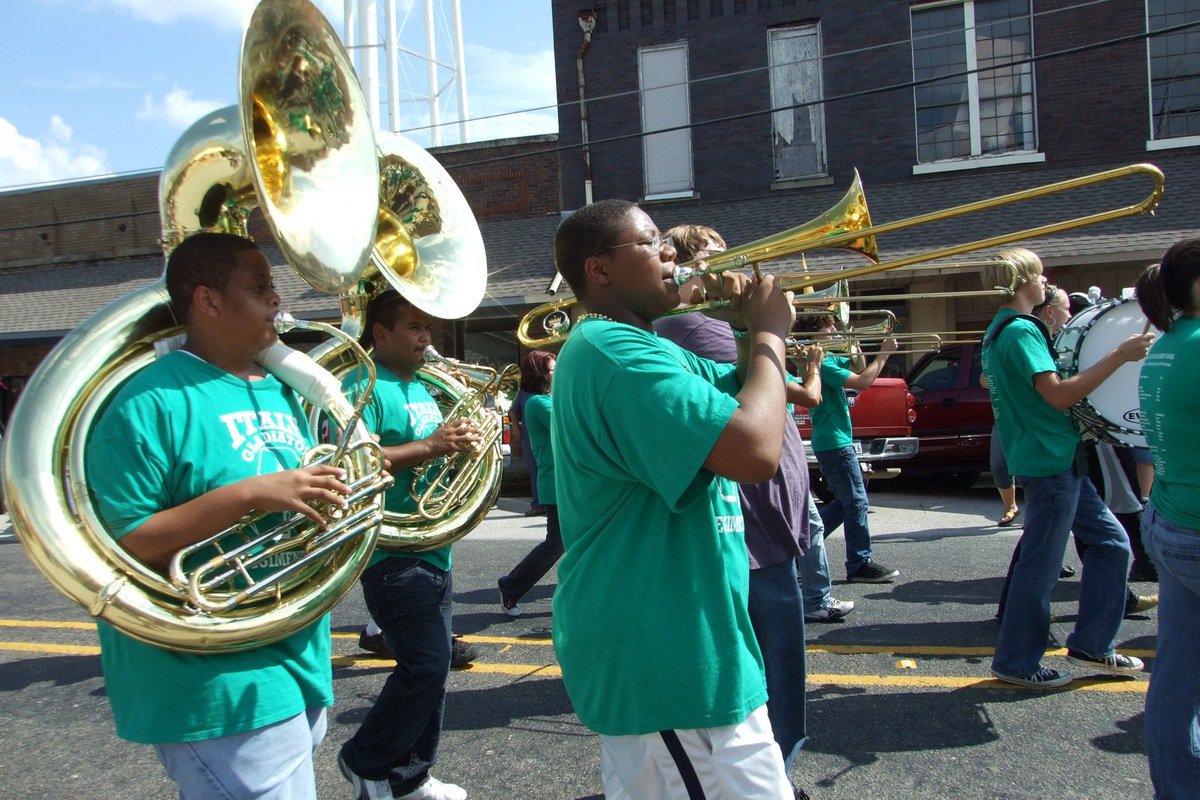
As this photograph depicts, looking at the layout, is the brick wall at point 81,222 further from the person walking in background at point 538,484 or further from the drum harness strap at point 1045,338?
the drum harness strap at point 1045,338

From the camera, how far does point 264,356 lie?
2.42 metres

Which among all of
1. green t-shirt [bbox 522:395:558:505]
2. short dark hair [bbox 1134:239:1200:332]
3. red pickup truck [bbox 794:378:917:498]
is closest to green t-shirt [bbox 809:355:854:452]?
green t-shirt [bbox 522:395:558:505]

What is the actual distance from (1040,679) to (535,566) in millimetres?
2830

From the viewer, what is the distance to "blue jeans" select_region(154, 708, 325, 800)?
6.51 ft

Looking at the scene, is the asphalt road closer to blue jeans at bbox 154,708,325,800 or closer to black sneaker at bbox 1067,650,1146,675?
black sneaker at bbox 1067,650,1146,675

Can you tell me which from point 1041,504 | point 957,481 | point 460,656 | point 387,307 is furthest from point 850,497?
point 957,481

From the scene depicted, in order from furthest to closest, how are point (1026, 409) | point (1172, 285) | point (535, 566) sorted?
point (535, 566), point (1026, 409), point (1172, 285)

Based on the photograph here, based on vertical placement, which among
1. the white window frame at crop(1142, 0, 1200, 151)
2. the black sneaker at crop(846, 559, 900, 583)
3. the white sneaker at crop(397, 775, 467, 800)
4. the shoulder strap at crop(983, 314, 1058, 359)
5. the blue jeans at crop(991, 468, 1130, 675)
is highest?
the white window frame at crop(1142, 0, 1200, 151)

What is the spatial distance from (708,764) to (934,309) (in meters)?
12.7

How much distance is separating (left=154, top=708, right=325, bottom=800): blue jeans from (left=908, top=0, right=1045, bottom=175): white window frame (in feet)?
44.8

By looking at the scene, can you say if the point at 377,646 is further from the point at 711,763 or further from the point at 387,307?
the point at 711,763

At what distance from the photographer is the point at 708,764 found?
1.87m

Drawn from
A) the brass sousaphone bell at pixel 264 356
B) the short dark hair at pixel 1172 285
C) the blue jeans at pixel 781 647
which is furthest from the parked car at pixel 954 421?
the brass sousaphone bell at pixel 264 356

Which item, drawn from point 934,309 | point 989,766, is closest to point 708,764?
point 989,766
